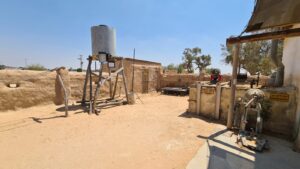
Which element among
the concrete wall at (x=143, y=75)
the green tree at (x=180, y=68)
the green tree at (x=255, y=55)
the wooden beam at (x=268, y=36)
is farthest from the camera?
the green tree at (x=180, y=68)

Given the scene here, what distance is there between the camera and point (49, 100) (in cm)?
636

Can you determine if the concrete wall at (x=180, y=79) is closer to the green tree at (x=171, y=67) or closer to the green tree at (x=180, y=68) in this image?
the green tree at (x=180, y=68)

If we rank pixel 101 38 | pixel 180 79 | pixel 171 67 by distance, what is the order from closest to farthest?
pixel 101 38, pixel 180 79, pixel 171 67

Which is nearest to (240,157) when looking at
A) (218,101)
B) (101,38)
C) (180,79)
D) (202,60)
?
(218,101)

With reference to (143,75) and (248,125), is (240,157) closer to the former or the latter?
(248,125)

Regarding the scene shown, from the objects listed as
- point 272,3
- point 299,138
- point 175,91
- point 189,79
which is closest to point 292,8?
point 272,3

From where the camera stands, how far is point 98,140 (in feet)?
11.5

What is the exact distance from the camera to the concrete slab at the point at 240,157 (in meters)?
2.62

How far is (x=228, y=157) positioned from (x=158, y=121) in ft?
8.13

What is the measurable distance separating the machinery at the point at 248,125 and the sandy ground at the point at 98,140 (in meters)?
0.78

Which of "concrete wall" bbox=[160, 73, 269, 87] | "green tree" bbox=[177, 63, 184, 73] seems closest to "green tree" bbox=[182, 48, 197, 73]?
"green tree" bbox=[177, 63, 184, 73]

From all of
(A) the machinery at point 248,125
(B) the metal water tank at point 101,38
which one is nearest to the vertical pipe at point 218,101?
(A) the machinery at point 248,125

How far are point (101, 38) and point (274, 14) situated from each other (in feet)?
19.4

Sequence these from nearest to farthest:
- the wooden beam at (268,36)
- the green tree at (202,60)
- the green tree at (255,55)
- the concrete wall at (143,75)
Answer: the wooden beam at (268,36) < the concrete wall at (143,75) < the green tree at (255,55) < the green tree at (202,60)
